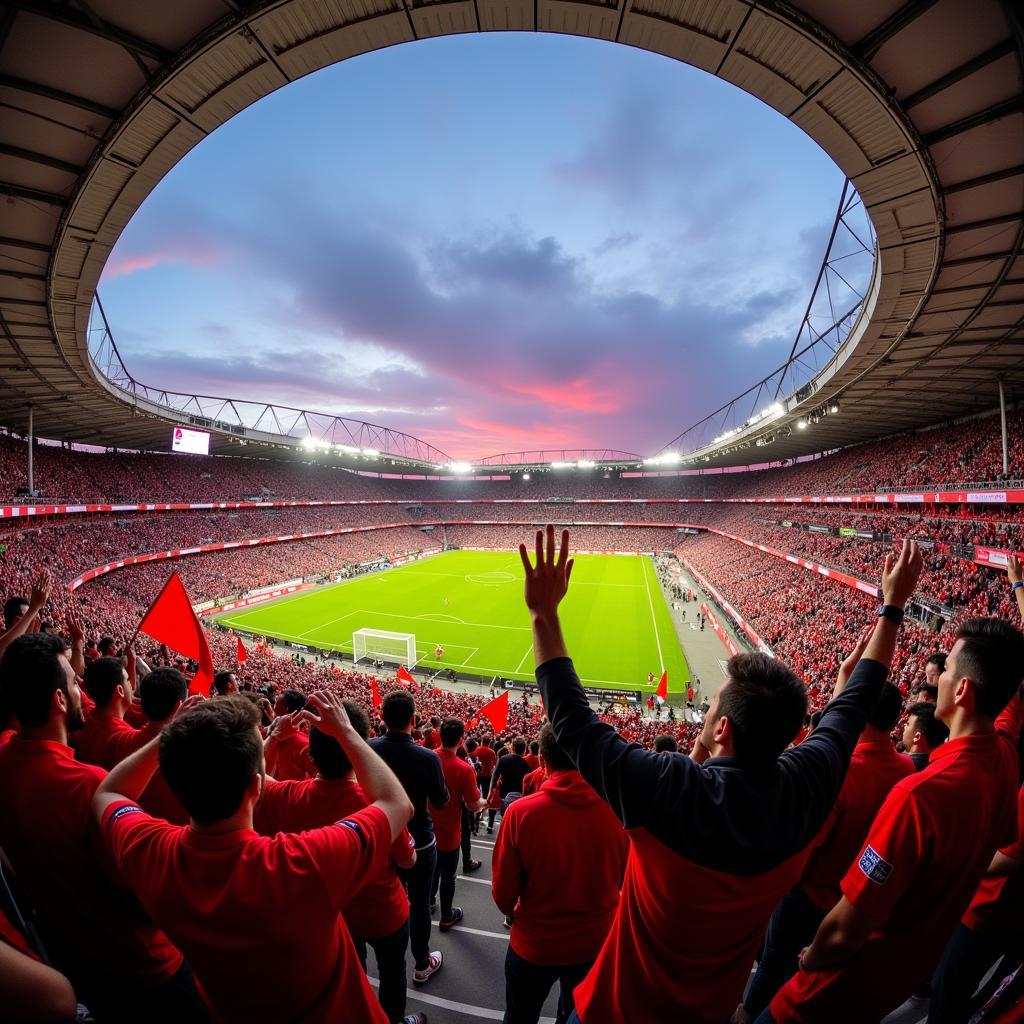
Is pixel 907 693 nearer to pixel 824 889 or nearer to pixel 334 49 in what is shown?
pixel 824 889

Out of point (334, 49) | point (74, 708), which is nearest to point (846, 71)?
point (334, 49)

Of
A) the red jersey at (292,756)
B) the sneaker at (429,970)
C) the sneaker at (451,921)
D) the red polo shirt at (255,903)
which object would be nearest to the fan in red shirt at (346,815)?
the sneaker at (429,970)

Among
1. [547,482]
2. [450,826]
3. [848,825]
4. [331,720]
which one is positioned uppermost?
[547,482]

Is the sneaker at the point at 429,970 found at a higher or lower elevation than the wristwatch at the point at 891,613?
lower

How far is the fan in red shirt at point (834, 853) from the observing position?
122 inches

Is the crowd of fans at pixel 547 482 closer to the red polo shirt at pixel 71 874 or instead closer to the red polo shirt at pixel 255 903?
the red polo shirt at pixel 255 903

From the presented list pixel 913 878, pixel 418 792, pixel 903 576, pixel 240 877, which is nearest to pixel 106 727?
pixel 418 792

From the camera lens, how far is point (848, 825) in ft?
10.2

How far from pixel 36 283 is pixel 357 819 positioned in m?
14.7

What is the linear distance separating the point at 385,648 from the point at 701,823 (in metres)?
27.8

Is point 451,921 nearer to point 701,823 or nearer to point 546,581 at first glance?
point 701,823

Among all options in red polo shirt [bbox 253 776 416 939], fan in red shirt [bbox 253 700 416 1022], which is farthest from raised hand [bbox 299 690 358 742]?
red polo shirt [bbox 253 776 416 939]

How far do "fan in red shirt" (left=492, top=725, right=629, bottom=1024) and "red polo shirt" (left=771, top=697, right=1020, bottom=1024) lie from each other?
98 centimetres

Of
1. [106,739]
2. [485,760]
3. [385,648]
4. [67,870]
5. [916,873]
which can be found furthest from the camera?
[385,648]
